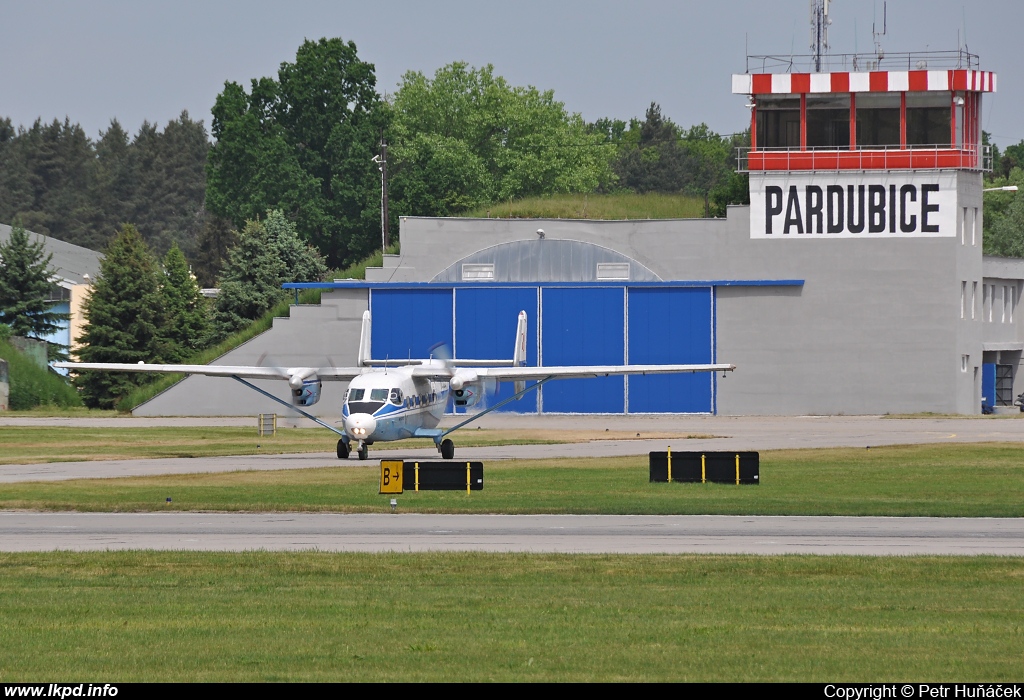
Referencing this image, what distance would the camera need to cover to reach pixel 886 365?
68938mm

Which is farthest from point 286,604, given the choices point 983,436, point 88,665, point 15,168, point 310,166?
point 15,168

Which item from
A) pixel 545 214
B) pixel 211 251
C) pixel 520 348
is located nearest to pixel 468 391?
pixel 520 348

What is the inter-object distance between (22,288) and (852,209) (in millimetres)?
53566

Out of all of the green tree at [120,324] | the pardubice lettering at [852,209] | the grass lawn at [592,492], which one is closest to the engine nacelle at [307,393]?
the grass lawn at [592,492]

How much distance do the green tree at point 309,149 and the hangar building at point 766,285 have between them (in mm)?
55547

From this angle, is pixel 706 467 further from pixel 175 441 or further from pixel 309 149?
pixel 309 149

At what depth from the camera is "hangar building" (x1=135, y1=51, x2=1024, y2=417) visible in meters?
69.1

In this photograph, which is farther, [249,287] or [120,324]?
[249,287]

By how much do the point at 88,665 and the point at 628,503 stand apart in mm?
18758

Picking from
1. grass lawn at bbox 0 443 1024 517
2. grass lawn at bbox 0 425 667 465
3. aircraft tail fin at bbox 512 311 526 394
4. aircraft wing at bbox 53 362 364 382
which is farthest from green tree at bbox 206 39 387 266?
→ grass lawn at bbox 0 443 1024 517

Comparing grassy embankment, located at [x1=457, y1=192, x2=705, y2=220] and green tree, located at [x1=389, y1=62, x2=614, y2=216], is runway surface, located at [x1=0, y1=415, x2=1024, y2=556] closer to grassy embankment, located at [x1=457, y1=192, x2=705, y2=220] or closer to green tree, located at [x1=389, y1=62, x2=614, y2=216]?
grassy embankment, located at [x1=457, y1=192, x2=705, y2=220]

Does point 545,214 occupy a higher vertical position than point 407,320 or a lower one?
higher

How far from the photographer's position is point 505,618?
1630 centimetres

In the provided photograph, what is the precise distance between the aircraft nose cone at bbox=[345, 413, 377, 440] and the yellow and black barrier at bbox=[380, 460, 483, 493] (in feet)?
28.3
